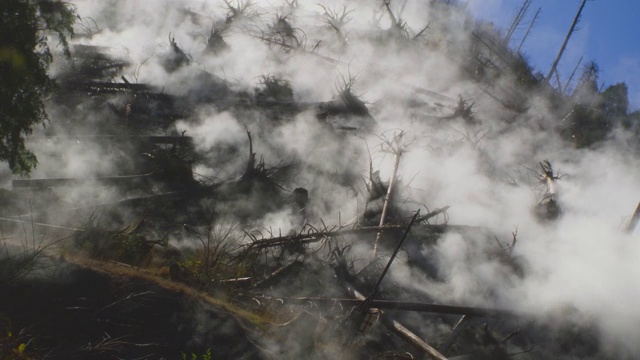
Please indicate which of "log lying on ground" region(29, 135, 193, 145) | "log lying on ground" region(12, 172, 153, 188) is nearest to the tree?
→ "log lying on ground" region(12, 172, 153, 188)

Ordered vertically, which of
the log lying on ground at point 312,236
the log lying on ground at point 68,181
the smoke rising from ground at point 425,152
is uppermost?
the smoke rising from ground at point 425,152

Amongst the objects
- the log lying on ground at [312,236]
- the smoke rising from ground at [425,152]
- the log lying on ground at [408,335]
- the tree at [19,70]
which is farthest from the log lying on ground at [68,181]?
the log lying on ground at [408,335]

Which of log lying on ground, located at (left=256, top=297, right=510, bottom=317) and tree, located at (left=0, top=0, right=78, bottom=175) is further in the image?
log lying on ground, located at (left=256, top=297, right=510, bottom=317)

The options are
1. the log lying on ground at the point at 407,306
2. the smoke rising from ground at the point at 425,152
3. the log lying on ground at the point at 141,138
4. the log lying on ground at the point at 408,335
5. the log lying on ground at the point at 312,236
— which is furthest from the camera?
the log lying on ground at the point at 141,138

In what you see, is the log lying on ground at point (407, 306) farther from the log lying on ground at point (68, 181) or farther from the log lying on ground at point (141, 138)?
the log lying on ground at point (141, 138)

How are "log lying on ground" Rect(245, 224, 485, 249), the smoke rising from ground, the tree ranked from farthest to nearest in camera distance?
the smoke rising from ground → "log lying on ground" Rect(245, 224, 485, 249) → the tree

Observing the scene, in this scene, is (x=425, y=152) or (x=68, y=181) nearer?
(x=68, y=181)

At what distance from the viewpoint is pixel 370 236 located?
7.22 meters

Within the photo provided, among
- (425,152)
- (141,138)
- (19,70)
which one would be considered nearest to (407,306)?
(19,70)

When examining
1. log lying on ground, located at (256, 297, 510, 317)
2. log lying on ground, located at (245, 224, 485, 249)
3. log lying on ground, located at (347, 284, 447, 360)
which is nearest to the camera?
log lying on ground, located at (347, 284, 447, 360)

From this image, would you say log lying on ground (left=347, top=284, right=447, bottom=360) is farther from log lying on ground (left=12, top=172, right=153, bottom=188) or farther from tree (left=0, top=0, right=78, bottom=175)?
log lying on ground (left=12, top=172, right=153, bottom=188)

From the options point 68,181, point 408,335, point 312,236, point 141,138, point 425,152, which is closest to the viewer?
point 408,335

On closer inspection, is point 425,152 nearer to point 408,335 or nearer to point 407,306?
point 407,306

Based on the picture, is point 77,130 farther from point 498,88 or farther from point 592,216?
point 498,88
